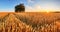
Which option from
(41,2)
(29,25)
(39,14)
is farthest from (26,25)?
(41,2)

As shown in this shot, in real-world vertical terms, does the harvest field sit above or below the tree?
below

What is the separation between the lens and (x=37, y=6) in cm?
207

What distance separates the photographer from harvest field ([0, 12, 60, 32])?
200 cm

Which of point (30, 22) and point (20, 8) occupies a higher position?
point (20, 8)

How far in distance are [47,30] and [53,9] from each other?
33 cm

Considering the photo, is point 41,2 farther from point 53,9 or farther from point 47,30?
point 47,30

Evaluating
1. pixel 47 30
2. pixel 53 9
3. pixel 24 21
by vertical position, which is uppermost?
pixel 53 9

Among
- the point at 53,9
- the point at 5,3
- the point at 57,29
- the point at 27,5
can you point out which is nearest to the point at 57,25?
the point at 57,29

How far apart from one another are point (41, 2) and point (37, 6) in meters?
0.09

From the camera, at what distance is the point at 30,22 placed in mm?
2043

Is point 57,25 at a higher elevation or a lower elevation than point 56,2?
lower

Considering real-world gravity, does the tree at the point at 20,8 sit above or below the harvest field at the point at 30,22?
above

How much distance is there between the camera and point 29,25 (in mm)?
2025

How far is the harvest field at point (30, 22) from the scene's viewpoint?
2.00m
